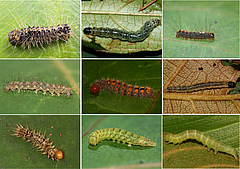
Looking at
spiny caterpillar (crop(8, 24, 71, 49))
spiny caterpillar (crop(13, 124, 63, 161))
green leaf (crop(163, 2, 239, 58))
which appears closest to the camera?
spiny caterpillar (crop(8, 24, 71, 49))

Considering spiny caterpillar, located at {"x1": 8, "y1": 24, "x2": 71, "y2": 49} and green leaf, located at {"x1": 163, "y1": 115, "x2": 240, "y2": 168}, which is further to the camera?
green leaf, located at {"x1": 163, "y1": 115, "x2": 240, "y2": 168}

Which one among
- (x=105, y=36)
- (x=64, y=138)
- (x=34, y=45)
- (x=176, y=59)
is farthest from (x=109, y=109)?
(x=34, y=45)

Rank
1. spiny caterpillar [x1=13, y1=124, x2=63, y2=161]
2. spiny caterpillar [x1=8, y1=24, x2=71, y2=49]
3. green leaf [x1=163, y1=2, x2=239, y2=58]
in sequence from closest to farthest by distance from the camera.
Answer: spiny caterpillar [x1=8, y1=24, x2=71, y2=49]
spiny caterpillar [x1=13, y1=124, x2=63, y2=161]
green leaf [x1=163, y1=2, x2=239, y2=58]

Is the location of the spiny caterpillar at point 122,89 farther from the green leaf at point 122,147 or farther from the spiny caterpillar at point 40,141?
the spiny caterpillar at point 40,141

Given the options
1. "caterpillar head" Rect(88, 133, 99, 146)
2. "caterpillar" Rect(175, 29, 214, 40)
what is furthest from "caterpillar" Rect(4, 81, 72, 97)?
"caterpillar" Rect(175, 29, 214, 40)

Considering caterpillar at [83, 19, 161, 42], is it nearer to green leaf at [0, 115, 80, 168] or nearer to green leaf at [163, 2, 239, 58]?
green leaf at [163, 2, 239, 58]

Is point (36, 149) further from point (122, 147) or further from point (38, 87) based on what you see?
point (122, 147)

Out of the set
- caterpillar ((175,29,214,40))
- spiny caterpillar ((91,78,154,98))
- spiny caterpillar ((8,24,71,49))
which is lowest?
spiny caterpillar ((91,78,154,98))
